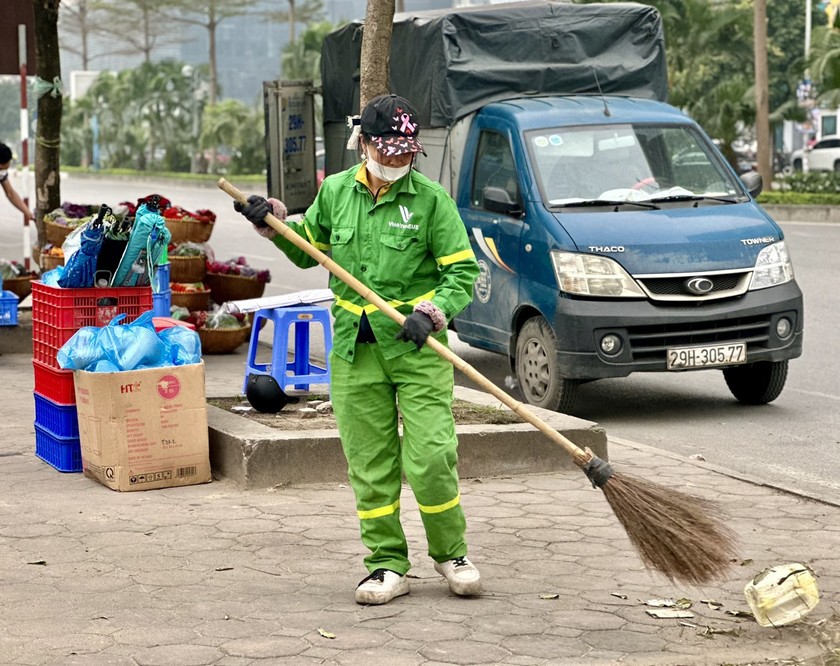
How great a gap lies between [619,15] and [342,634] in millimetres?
7673

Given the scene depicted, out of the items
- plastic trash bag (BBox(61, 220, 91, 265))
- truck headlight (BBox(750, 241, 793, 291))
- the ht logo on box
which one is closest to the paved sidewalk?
the ht logo on box

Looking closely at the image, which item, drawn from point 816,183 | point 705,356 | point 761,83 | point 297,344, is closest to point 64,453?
point 297,344

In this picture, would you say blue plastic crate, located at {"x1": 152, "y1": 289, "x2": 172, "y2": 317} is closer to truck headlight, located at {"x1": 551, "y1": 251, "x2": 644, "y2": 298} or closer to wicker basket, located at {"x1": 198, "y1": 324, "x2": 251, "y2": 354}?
wicker basket, located at {"x1": 198, "y1": 324, "x2": 251, "y2": 354}

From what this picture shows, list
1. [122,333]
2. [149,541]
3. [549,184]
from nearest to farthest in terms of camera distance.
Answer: [149,541] → [122,333] → [549,184]

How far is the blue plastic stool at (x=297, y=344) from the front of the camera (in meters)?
8.44

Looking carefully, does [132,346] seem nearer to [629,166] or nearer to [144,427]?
[144,427]

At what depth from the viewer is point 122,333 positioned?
6.74m

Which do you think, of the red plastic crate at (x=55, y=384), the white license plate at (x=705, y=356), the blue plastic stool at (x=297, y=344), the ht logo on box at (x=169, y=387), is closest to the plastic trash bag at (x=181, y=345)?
the ht logo on box at (x=169, y=387)

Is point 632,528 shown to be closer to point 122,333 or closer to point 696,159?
point 122,333

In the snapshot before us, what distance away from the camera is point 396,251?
509 cm

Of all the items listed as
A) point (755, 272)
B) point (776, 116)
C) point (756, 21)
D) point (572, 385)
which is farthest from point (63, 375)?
point (776, 116)

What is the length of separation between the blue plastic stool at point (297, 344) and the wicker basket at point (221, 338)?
203cm

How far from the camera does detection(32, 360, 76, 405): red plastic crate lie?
22.9 feet

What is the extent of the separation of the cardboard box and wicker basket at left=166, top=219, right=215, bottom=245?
4.68 meters
